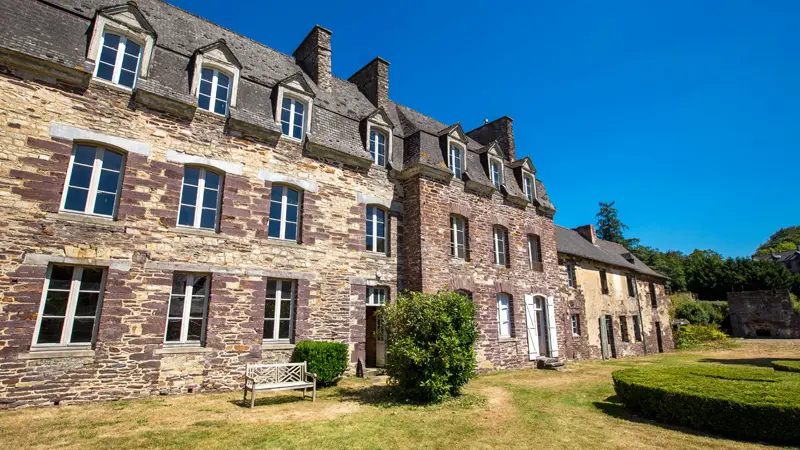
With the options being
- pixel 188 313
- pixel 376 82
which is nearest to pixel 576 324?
pixel 376 82

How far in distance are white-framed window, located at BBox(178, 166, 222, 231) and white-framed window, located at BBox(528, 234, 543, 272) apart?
41.7 ft

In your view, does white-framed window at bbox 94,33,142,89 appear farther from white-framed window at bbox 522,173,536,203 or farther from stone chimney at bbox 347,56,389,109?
white-framed window at bbox 522,173,536,203

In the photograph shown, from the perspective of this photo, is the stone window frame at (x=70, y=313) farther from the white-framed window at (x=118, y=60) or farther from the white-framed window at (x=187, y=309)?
the white-framed window at (x=118, y=60)

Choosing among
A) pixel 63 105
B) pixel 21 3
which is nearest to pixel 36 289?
pixel 63 105

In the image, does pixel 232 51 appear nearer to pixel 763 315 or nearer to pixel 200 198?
pixel 200 198

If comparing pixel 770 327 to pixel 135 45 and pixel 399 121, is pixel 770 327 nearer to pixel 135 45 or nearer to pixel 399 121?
pixel 399 121

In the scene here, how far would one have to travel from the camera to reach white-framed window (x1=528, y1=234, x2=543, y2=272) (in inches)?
699

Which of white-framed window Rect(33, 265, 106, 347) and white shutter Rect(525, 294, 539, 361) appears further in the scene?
white shutter Rect(525, 294, 539, 361)

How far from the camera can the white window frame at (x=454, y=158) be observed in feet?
50.7

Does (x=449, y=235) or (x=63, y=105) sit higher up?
(x=63, y=105)

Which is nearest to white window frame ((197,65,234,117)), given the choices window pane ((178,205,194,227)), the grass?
window pane ((178,205,194,227))

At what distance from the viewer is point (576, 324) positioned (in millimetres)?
20797

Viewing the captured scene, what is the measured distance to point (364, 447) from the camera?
5.70 meters

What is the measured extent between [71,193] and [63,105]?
75.6 inches
